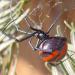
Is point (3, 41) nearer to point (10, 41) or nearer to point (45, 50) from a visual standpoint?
point (10, 41)

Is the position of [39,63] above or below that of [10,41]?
below

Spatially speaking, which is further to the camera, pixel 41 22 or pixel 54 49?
pixel 41 22

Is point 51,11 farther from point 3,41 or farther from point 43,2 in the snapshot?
point 3,41

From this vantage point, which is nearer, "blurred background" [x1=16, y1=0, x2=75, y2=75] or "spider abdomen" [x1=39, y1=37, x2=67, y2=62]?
"spider abdomen" [x1=39, y1=37, x2=67, y2=62]

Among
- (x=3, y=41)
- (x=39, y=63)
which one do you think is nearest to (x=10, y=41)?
(x=3, y=41)

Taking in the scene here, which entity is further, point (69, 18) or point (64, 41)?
point (69, 18)

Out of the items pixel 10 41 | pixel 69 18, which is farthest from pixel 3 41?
pixel 69 18

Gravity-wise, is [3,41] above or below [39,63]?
above

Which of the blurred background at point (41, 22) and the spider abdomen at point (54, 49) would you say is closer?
the spider abdomen at point (54, 49)

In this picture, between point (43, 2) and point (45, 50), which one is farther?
point (43, 2)
